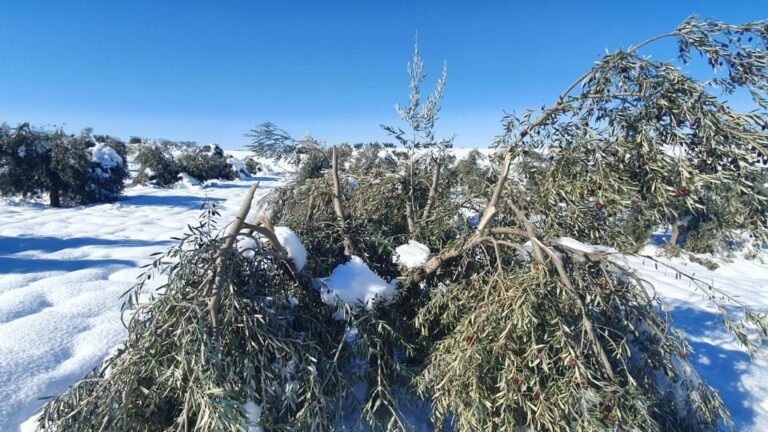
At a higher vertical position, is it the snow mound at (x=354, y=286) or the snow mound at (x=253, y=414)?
the snow mound at (x=354, y=286)

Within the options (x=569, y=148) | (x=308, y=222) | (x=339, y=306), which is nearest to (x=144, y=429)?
(x=339, y=306)

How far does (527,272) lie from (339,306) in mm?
1384

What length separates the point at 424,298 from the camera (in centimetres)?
334

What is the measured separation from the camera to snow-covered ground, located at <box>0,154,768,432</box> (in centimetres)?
321

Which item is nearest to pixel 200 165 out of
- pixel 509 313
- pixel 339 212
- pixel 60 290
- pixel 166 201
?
pixel 166 201

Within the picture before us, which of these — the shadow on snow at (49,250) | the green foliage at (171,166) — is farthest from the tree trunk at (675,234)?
the green foliage at (171,166)

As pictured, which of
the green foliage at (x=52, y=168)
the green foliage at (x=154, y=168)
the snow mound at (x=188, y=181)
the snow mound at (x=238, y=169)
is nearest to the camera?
the green foliage at (x=52, y=168)

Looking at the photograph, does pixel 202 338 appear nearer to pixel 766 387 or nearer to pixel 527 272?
pixel 527 272

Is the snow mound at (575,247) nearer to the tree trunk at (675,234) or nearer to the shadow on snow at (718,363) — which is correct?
the shadow on snow at (718,363)

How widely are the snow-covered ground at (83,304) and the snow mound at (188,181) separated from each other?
9.32m

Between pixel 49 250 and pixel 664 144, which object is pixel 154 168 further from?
pixel 664 144

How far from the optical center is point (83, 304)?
4.50 metres

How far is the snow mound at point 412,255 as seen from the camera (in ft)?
10.4

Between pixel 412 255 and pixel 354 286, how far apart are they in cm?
57
